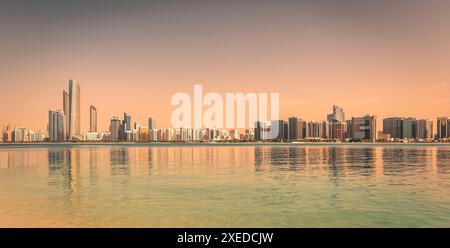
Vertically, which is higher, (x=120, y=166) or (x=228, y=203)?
(x=228, y=203)

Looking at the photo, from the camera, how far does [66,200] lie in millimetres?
22484

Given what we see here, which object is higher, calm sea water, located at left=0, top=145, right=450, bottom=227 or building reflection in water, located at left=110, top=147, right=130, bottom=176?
calm sea water, located at left=0, top=145, right=450, bottom=227

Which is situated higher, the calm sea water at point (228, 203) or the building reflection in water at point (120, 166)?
the calm sea water at point (228, 203)

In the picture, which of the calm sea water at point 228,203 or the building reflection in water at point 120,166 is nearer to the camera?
the calm sea water at point 228,203

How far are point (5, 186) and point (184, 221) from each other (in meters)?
19.4

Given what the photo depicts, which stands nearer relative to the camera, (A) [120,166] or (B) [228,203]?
(B) [228,203]

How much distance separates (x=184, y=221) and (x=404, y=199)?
1372cm

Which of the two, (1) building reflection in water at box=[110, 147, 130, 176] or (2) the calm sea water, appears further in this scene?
(1) building reflection in water at box=[110, 147, 130, 176]
